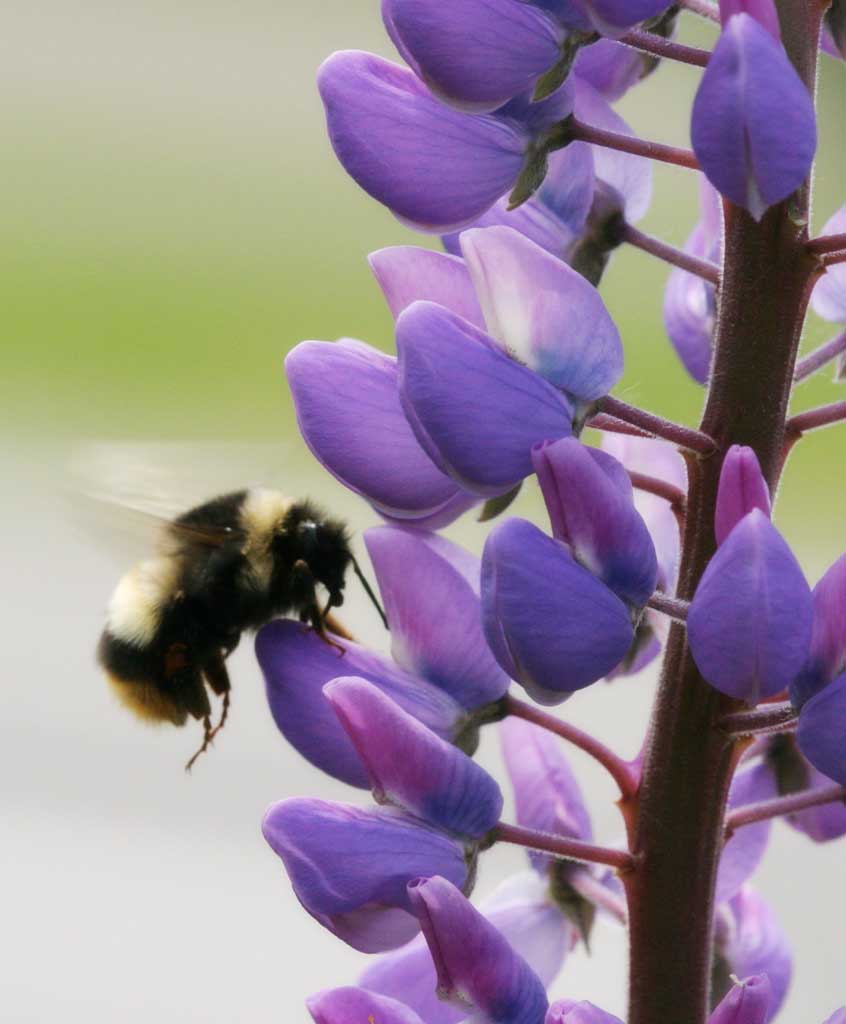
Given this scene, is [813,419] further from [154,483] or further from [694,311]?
[154,483]

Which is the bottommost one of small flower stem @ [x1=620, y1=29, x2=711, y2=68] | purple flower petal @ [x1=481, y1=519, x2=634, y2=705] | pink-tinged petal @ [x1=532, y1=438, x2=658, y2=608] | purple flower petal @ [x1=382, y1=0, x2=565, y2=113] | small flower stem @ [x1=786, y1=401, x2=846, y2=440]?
purple flower petal @ [x1=481, y1=519, x2=634, y2=705]

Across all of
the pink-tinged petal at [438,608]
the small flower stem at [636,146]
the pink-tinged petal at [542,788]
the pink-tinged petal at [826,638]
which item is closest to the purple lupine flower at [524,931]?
the pink-tinged petal at [542,788]

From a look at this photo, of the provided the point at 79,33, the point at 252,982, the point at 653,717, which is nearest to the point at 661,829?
the point at 653,717

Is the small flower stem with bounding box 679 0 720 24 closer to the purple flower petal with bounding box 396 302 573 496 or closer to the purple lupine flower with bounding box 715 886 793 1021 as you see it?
the purple flower petal with bounding box 396 302 573 496

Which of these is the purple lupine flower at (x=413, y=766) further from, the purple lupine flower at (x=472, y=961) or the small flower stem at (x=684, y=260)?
the small flower stem at (x=684, y=260)

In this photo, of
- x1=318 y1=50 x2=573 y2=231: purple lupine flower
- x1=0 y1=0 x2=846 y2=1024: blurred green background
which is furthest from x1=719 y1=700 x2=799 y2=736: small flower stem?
x1=0 y1=0 x2=846 y2=1024: blurred green background

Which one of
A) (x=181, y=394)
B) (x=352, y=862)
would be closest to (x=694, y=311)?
(x=352, y=862)

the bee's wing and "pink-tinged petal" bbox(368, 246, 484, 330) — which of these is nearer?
"pink-tinged petal" bbox(368, 246, 484, 330)
